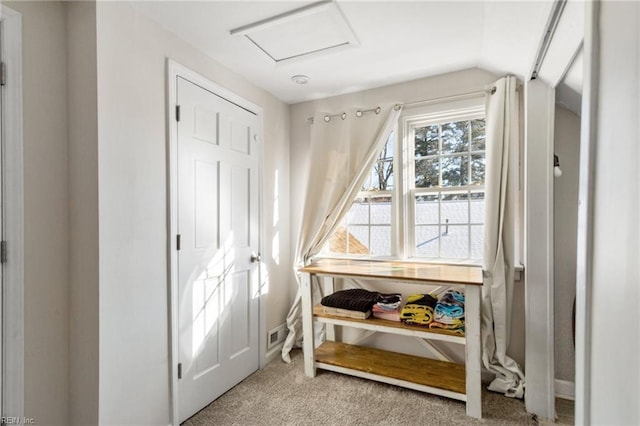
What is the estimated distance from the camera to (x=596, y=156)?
0.62 metres

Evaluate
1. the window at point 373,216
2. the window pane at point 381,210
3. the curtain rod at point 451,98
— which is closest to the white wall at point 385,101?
the curtain rod at point 451,98

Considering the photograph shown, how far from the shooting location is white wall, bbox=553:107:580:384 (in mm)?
2102

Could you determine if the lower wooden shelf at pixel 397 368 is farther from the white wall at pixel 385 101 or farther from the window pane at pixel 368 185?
the window pane at pixel 368 185

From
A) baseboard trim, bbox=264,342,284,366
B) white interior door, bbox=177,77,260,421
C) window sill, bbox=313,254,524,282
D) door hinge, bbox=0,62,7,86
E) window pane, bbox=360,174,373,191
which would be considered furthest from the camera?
window pane, bbox=360,174,373,191

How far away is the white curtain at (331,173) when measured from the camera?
264 centimetres

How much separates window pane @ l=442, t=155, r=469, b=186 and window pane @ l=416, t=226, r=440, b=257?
406mm

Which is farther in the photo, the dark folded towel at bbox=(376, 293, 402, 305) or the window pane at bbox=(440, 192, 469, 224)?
the window pane at bbox=(440, 192, 469, 224)

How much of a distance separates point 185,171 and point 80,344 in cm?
Answer: 106

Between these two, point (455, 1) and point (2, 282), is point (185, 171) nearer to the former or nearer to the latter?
point (2, 282)

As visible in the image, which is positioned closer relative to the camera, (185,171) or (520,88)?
(185,171)

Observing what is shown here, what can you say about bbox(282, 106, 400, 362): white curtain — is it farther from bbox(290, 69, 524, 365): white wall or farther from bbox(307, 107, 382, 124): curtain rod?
bbox(290, 69, 524, 365): white wall

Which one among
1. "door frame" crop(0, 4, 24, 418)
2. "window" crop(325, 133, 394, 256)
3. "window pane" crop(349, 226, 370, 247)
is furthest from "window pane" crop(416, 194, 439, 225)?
"door frame" crop(0, 4, 24, 418)

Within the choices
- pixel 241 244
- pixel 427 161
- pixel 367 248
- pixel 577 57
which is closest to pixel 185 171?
pixel 241 244

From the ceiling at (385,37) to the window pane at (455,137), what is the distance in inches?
17.0
